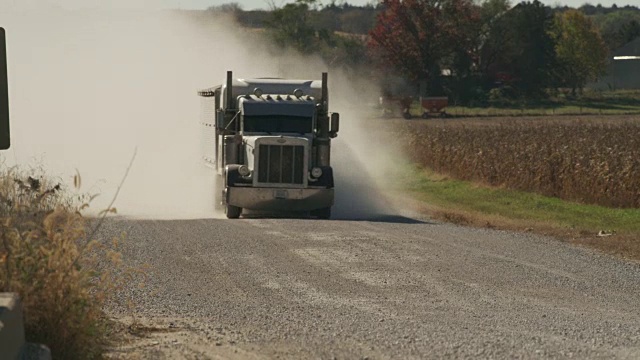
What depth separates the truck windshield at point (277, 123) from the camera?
92.7ft

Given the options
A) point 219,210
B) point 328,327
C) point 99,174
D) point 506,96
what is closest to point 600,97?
point 506,96

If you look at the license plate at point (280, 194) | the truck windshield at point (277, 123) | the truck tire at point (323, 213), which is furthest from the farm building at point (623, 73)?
the license plate at point (280, 194)

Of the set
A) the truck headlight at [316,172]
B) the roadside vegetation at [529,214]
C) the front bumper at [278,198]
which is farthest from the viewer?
the truck headlight at [316,172]

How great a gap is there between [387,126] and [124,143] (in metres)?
28.4

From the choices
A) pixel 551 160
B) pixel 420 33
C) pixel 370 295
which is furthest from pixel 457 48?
pixel 370 295

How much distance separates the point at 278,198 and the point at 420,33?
235 ft

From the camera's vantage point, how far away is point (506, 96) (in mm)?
106188

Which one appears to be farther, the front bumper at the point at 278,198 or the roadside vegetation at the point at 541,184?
the roadside vegetation at the point at 541,184

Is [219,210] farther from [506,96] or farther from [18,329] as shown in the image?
[506,96]

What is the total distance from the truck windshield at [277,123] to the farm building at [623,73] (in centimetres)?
11274

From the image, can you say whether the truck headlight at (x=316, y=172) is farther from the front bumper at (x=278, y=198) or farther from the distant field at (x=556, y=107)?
the distant field at (x=556, y=107)

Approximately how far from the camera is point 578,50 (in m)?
120

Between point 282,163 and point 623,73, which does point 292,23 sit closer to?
point 623,73

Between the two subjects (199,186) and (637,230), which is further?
(199,186)
